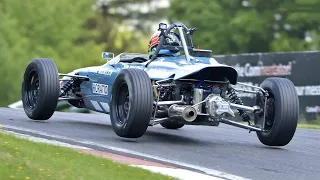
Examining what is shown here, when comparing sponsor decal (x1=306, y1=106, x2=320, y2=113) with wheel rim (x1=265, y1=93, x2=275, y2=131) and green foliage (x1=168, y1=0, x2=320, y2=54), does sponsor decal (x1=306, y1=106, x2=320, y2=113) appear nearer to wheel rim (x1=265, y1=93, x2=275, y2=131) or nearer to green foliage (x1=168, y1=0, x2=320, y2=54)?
wheel rim (x1=265, y1=93, x2=275, y2=131)

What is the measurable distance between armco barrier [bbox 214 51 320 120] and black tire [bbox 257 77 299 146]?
342 inches

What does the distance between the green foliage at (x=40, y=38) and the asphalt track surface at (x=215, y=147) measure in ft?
84.0

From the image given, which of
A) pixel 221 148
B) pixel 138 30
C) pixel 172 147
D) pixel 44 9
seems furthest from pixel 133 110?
pixel 138 30

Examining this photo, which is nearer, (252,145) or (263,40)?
(252,145)

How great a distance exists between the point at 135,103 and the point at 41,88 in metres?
2.94

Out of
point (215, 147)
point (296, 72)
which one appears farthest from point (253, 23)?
point (215, 147)

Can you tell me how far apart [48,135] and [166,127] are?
386cm

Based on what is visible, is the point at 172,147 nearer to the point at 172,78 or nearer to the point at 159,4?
the point at 172,78

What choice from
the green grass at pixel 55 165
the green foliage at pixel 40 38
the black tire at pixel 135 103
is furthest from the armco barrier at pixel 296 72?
the green foliage at pixel 40 38

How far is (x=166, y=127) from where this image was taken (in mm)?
14562

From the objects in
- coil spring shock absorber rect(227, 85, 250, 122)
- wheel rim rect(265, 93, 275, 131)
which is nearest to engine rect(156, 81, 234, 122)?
coil spring shock absorber rect(227, 85, 250, 122)

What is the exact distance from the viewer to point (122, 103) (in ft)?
38.1

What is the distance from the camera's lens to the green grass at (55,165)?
7484mm

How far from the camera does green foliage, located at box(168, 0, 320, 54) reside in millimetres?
37406
